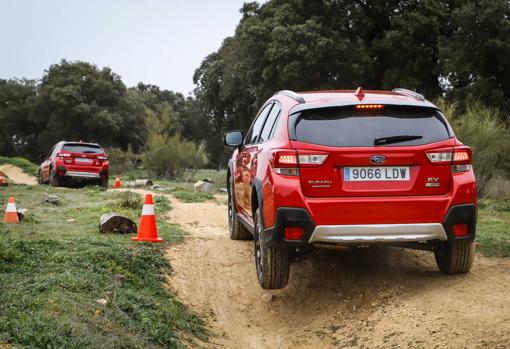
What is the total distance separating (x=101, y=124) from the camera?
5134 centimetres

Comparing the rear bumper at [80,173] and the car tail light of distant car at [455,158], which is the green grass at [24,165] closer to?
the rear bumper at [80,173]

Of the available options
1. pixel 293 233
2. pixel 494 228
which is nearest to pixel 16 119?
pixel 494 228

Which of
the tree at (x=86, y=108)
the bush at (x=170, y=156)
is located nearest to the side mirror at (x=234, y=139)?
the bush at (x=170, y=156)

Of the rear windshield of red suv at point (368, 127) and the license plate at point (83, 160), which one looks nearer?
→ the rear windshield of red suv at point (368, 127)

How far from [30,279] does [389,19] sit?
27.7 metres

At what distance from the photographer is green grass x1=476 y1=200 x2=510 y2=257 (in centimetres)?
812

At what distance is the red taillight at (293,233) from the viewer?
523cm

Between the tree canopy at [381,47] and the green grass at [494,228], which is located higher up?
the tree canopy at [381,47]

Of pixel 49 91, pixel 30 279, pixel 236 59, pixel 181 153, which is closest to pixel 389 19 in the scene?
pixel 236 59

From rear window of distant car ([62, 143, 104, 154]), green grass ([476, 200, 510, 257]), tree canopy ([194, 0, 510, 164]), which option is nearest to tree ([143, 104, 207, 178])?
tree canopy ([194, 0, 510, 164])

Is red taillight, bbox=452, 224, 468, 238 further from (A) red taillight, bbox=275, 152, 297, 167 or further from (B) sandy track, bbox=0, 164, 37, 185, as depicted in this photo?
(B) sandy track, bbox=0, 164, 37, 185

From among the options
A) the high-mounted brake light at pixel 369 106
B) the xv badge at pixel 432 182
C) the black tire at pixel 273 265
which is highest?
the high-mounted brake light at pixel 369 106

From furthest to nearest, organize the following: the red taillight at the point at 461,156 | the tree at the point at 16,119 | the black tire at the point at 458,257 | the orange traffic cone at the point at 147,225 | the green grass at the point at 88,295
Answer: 1. the tree at the point at 16,119
2. the orange traffic cone at the point at 147,225
3. the black tire at the point at 458,257
4. the red taillight at the point at 461,156
5. the green grass at the point at 88,295

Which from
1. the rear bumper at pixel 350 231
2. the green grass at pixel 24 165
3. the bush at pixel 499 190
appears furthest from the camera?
the green grass at pixel 24 165
